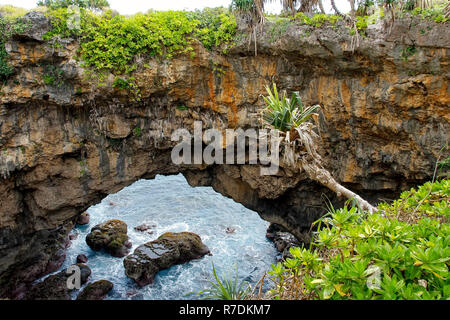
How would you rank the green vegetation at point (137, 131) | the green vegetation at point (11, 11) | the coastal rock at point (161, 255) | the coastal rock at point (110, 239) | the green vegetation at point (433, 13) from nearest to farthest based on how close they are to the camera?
1. the green vegetation at point (433, 13)
2. the green vegetation at point (11, 11)
3. the green vegetation at point (137, 131)
4. the coastal rock at point (161, 255)
5. the coastal rock at point (110, 239)

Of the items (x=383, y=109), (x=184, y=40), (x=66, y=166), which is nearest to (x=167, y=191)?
(x=66, y=166)

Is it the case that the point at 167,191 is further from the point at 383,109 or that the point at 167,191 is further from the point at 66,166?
the point at 383,109

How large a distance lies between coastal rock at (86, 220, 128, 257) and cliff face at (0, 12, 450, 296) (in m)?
3.33

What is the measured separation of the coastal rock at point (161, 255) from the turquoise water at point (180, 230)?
1.07 ft

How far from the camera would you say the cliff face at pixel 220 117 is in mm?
8523

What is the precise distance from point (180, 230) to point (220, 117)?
8789 mm

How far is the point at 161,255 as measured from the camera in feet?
46.4

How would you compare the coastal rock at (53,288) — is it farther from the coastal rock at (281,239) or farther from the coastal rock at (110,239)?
the coastal rock at (281,239)

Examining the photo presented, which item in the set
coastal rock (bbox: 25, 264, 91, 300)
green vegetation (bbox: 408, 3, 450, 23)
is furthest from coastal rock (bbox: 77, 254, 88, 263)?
green vegetation (bbox: 408, 3, 450, 23)

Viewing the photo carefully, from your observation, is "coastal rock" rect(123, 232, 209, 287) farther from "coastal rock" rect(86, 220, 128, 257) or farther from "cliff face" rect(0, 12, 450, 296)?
"cliff face" rect(0, 12, 450, 296)

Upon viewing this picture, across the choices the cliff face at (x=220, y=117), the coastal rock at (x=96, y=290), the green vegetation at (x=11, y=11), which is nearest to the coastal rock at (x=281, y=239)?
the cliff face at (x=220, y=117)

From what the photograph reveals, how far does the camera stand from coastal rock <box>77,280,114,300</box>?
A: 12367 millimetres

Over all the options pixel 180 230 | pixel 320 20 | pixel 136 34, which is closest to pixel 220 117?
pixel 136 34

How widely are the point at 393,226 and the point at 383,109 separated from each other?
7.21 meters
